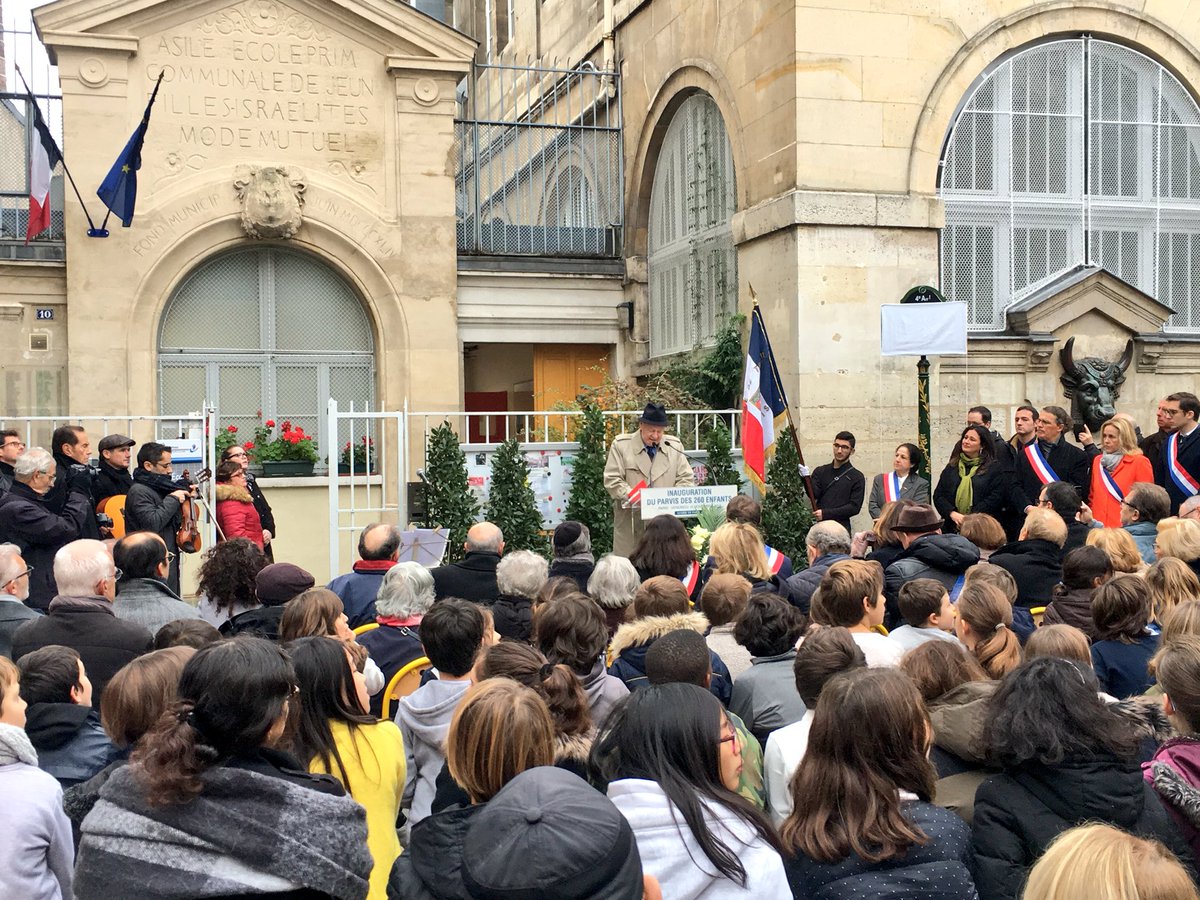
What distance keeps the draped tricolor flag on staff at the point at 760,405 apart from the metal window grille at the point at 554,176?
219 inches

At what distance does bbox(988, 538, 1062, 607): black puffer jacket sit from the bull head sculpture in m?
7.47

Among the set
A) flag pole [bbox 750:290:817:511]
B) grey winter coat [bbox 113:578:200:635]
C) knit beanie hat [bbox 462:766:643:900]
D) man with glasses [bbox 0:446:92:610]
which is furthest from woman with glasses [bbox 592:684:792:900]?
flag pole [bbox 750:290:817:511]

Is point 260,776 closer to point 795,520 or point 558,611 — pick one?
point 558,611

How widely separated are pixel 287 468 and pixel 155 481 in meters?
5.66

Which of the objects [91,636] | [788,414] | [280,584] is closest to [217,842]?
[91,636]

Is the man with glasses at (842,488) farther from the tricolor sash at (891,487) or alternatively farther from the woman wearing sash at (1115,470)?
the woman wearing sash at (1115,470)

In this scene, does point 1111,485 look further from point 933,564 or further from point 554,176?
point 554,176

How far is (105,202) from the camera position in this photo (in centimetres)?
1282

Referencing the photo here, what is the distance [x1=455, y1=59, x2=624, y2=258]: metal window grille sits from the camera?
1623cm

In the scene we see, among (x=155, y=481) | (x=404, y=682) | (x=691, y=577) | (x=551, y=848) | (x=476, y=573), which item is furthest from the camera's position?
(x=155, y=481)

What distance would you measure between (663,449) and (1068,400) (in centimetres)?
529

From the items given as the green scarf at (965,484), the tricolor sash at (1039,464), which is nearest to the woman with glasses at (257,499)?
the green scarf at (965,484)

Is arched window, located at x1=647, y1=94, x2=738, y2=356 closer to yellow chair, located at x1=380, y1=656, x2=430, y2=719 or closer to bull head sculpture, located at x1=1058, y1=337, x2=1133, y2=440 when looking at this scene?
bull head sculpture, located at x1=1058, y1=337, x2=1133, y2=440

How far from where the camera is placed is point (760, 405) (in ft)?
37.4
